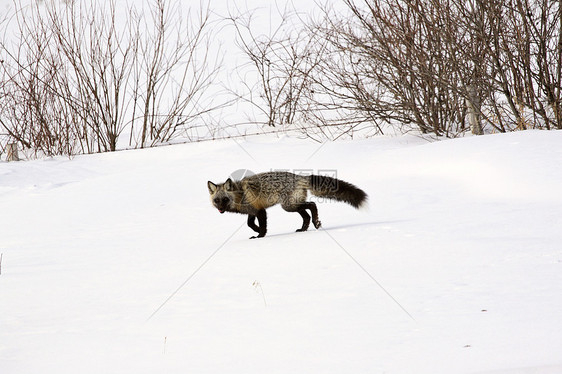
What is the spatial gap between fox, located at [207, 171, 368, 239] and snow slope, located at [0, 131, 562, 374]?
0.35 meters

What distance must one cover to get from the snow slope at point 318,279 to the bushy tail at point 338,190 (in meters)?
0.27

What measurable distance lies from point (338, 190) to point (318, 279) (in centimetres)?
250

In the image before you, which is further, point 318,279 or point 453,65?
point 453,65

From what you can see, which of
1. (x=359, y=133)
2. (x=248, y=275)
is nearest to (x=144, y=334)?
(x=248, y=275)

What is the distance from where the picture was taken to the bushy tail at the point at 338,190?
22.1 ft

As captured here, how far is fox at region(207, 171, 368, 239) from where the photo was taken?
6684mm

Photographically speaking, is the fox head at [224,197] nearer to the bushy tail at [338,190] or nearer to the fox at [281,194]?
the fox at [281,194]

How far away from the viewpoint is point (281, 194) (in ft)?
21.9

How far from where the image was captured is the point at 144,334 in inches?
141

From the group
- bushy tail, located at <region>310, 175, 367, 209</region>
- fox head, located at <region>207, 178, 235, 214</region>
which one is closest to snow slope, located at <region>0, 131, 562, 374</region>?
bushy tail, located at <region>310, 175, 367, 209</region>

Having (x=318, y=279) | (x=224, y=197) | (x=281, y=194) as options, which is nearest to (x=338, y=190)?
(x=281, y=194)

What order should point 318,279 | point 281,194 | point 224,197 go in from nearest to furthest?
point 318,279 < point 281,194 < point 224,197

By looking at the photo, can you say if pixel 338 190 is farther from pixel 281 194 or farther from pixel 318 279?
pixel 318 279

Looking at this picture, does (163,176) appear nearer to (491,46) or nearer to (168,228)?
(168,228)
